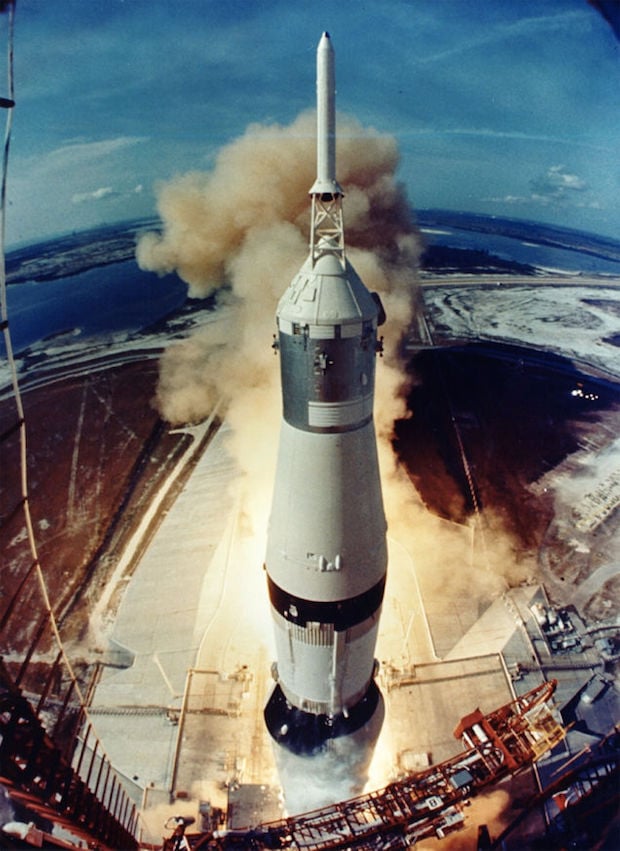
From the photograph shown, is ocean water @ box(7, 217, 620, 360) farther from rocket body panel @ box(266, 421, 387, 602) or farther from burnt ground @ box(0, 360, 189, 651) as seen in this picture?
rocket body panel @ box(266, 421, 387, 602)

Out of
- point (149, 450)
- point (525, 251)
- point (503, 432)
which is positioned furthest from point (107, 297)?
point (525, 251)

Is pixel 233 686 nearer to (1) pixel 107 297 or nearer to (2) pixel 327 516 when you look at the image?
(2) pixel 327 516

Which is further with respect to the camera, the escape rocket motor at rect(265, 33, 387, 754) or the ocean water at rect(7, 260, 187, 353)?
the ocean water at rect(7, 260, 187, 353)

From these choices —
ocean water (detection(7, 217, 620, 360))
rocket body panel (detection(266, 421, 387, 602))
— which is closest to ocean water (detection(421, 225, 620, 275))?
ocean water (detection(7, 217, 620, 360))

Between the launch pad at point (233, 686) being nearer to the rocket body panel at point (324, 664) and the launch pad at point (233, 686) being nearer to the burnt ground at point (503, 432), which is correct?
the rocket body panel at point (324, 664)

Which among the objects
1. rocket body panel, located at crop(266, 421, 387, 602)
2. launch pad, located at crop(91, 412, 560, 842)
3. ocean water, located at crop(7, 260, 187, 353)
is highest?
rocket body panel, located at crop(266, 421, 387, 602)
